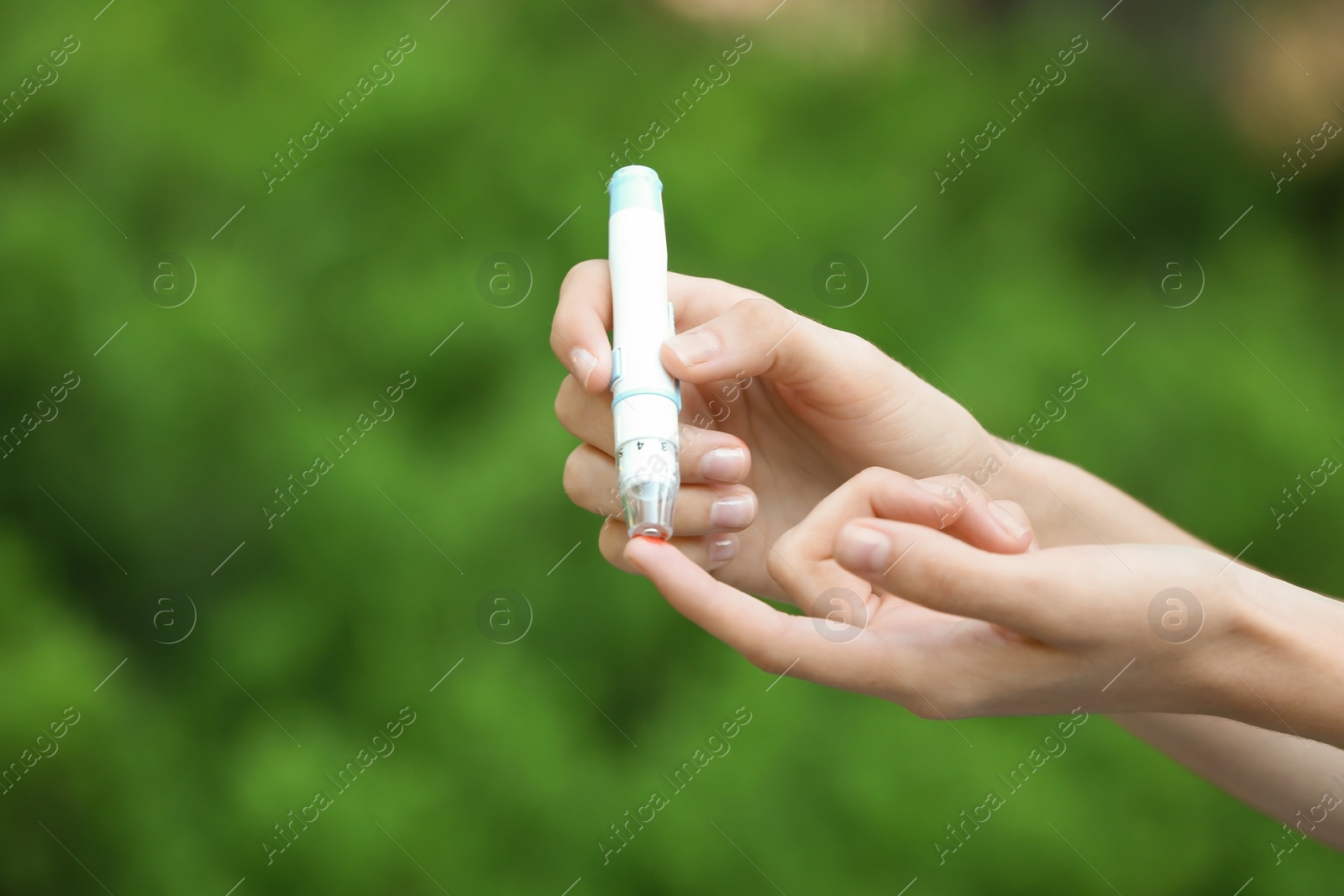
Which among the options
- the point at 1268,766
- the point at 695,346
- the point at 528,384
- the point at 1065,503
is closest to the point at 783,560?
the point at 695,346

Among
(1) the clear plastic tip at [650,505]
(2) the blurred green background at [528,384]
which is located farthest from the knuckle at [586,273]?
(2) the blurred green background at [528,384]

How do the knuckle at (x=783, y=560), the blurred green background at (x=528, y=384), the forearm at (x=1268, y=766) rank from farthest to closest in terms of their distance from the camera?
the blurred green background at (x=528, y=384)
the forearm at (x=1268, y=766)
the knuckle at (x=783, y=560)

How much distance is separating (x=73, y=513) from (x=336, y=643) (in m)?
0.58

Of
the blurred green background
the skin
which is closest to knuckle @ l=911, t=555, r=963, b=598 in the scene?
the skin

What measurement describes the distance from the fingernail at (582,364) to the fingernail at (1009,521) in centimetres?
34

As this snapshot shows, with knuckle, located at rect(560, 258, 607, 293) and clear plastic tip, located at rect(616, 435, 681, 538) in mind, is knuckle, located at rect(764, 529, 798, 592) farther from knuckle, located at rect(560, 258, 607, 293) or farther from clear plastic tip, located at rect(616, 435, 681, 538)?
knuckle, located at rect(560, 258, 607, 293)

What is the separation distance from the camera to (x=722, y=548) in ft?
2.98

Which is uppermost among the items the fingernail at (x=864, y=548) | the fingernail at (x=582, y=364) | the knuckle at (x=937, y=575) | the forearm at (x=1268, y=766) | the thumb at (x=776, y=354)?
the thumb at (x=776, y=354)

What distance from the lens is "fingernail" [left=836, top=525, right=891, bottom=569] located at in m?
0.59

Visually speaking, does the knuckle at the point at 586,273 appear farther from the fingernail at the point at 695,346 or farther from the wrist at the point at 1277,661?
the wrist at the point at 1277,661

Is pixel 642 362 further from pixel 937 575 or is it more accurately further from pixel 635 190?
pixel 937 575

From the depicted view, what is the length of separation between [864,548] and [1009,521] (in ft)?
0.61

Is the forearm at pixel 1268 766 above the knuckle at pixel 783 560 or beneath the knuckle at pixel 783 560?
beneath

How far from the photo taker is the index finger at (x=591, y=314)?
81 centimetres
